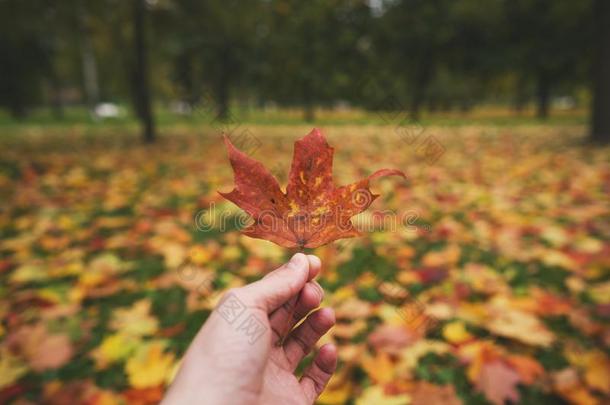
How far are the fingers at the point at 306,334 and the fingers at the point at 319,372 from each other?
43mm

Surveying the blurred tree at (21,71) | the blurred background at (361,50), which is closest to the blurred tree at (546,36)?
the blurred background at (361,50)

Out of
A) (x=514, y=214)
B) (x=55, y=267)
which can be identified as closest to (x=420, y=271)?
(x=514, y=214)

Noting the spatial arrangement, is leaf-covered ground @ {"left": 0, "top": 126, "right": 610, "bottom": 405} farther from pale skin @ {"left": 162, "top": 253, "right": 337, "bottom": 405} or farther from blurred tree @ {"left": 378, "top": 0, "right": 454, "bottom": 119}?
blurred tree @ {"left": 378, "top": 0, "right": 454, "bottom": 119}

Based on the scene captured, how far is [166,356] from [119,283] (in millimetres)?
787

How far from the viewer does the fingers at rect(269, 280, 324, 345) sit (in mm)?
958

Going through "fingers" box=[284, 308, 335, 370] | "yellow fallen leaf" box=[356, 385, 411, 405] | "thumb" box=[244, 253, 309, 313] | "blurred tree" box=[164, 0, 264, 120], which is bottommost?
"yellow fallen leaf" box=[356, 385, 411, 405]

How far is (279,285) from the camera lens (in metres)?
0.85

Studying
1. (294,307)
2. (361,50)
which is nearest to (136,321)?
(294,307)

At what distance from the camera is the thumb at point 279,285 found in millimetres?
833

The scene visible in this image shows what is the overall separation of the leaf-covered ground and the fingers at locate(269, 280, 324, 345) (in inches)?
20.8

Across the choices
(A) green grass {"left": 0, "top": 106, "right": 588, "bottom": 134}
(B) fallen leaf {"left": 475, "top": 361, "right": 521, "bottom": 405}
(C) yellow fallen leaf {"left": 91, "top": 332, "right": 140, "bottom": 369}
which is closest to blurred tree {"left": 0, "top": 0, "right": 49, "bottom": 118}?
(A) green grass {"left": 0, "top": 106, "right": 588, "bottom": 134}

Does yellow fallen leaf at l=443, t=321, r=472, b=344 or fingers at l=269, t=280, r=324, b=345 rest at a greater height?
fingers at l=269, t=280, r=324, b=345

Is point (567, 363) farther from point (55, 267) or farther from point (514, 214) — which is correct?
point (55, 267)

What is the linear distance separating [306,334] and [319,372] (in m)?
0.13
